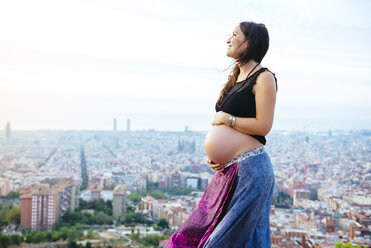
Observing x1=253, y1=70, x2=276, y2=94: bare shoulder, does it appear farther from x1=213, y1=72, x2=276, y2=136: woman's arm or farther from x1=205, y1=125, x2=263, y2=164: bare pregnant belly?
x1=205, y1=125, x2=263, y2=164: bare pregnant belly

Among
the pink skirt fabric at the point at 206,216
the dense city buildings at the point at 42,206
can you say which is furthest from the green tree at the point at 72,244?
the pink skirt fabric at the point at 206,216

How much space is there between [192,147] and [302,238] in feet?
52.4

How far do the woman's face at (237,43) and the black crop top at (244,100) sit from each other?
7 cm

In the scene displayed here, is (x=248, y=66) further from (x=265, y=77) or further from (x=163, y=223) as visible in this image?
(x=163, y=223)

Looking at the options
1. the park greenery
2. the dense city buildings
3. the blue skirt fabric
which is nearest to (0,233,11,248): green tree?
the park greenery

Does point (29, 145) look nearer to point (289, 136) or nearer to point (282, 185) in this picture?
point (282, 185)

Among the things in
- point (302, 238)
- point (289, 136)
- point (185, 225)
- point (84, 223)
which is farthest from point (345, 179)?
point (185, 225)

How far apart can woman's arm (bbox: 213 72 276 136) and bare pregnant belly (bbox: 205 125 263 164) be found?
0.09 ft

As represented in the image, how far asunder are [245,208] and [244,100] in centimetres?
25

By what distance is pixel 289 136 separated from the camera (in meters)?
26.2

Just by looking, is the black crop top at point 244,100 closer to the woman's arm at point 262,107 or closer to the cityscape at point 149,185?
the woman's arm at point 262,107

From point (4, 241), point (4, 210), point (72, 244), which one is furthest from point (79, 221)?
point (4, 241)

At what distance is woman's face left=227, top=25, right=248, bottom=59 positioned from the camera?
101 cm

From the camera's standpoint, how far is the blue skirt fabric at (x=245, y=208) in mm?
949
